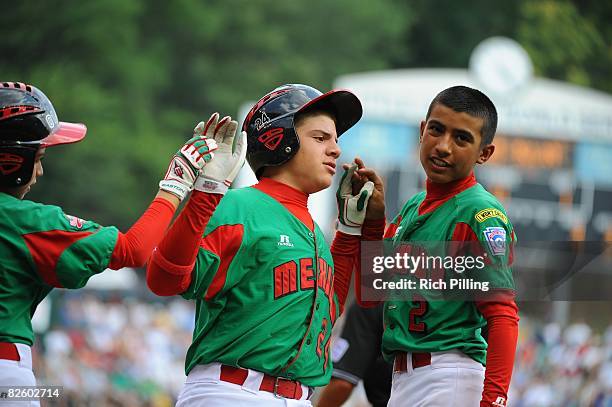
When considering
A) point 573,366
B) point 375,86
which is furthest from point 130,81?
point 573,366

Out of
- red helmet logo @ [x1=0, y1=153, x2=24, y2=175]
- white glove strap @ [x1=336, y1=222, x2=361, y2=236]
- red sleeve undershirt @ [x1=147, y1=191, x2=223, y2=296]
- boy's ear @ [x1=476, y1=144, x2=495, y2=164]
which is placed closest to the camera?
red sleeve undershirt @ [x1=147, y1=191, x2=223, y2=296]

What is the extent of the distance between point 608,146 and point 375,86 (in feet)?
15.7

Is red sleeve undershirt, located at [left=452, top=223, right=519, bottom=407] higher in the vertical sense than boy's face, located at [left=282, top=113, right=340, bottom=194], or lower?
lower

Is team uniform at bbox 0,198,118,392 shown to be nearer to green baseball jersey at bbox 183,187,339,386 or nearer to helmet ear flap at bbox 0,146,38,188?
helmet ear flap at bbox 0,146,38,188

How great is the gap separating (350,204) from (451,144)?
0.54m

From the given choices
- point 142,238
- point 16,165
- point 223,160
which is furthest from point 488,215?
point 16,165

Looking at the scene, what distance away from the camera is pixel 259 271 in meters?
4.23

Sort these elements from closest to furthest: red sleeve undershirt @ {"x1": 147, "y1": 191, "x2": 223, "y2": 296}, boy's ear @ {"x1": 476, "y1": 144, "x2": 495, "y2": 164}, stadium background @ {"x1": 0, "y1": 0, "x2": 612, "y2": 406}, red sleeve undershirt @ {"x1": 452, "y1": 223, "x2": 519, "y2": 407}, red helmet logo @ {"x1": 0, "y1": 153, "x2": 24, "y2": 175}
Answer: red sleeve undershirt @ {"x1": 147, "y1": 191, "x2": 223, "y2": 296}
red helmet logo @ {"x1": 0, "y1": 153, "x2": 24, "y2": 175}
red sleeve undershirt @ {"x1": 452, "y1": 223, "x2": 519, "y2": 407}
boy's ear @ {"x1": 476, "y1": 144, "x2": 495, "y2": 164}
stadium background @ {"x1": 0, "y1": 0, "x2": 612, "y2": 406}

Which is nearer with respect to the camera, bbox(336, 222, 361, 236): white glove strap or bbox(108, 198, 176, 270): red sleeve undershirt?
bbox(108, 198, 176, 270): red sleeve undershirt

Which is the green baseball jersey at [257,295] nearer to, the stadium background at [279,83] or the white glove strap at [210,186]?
the white glove strap at [210,186]

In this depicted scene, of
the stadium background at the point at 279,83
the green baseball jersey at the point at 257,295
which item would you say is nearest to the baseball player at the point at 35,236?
the green baseball jersey at the point at 257,295

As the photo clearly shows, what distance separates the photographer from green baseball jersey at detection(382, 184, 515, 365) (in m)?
4.34

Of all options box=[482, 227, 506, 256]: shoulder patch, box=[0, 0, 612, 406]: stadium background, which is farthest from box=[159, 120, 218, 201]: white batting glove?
box=[0, 0, 612, 406]: stadium background

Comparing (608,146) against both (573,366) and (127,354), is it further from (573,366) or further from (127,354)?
(127,354)
